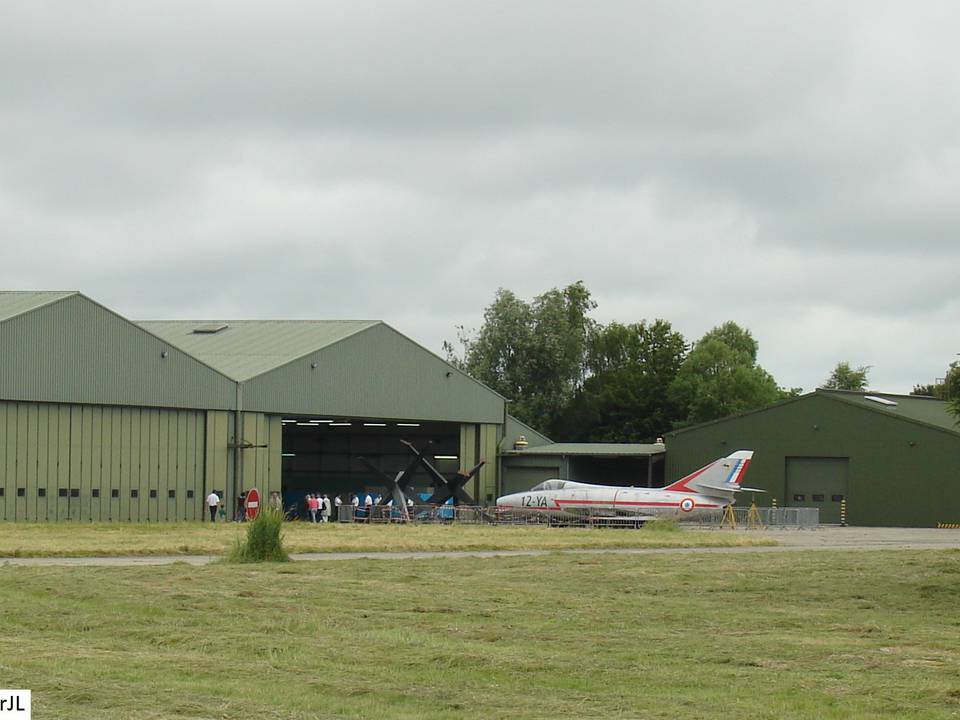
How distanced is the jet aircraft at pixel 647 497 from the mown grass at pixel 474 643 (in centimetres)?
3246

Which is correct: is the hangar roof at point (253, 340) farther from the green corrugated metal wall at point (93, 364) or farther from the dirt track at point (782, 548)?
the dirt track at point (782, 548)

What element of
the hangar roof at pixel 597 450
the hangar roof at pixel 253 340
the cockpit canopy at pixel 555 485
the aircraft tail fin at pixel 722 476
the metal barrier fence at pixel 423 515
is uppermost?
the hangar roof at pixel 253 340

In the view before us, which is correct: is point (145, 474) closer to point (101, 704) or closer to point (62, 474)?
point (62, 474)

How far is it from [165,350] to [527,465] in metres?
23.7

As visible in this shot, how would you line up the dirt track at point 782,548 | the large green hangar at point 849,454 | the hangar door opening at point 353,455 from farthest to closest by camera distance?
the hangar door opening at point 353,455 < the large green hangar at point 849,454 < the dirt track at point 782,548

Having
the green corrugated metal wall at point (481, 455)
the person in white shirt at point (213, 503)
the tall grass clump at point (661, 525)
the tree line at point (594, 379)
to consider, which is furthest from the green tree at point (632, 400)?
the person in white shirt at point (213, 503)

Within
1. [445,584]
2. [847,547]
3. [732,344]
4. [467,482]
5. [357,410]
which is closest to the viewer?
[445,584]

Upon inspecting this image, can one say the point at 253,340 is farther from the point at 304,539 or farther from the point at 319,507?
the point at 304,539

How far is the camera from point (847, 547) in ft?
134

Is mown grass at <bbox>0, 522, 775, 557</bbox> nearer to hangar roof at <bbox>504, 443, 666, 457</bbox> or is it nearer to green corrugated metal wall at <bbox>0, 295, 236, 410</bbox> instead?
green corrugated metal wall at <bbox>0, 295, 236, 410</bbox>

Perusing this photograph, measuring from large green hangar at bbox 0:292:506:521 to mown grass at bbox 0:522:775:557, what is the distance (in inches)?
136

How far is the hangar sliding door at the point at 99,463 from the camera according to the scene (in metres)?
50.2

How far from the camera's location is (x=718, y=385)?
4058 inches

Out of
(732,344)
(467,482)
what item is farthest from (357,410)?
(732,344)
